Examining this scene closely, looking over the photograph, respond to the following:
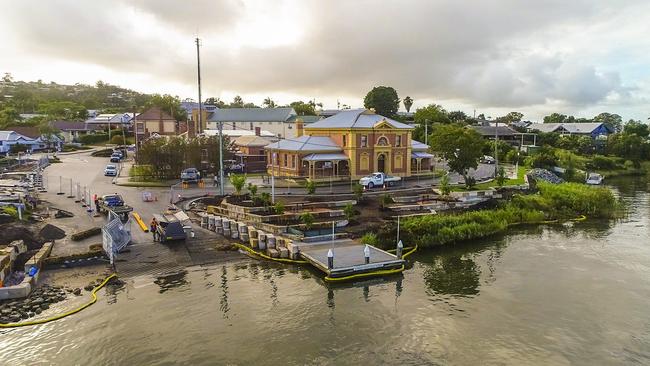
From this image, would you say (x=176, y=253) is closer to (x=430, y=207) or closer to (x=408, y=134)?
(x=430, y=207)

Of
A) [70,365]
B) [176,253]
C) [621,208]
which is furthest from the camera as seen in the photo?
[621,208]

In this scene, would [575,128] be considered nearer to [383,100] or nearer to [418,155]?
[383,100]

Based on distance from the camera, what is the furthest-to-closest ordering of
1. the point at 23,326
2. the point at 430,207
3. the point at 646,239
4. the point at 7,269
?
the point at 430,207 → the point at 646,239 → the point at 7,269 → the point at 23,326

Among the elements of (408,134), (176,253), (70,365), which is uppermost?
(408,134)

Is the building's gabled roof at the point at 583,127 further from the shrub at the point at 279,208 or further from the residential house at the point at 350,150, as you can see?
the shrub at the point at 279,208

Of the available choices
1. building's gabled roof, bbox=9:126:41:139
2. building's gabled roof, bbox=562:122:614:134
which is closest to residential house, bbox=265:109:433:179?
building's gabled roof, bbox=9:126:41:139

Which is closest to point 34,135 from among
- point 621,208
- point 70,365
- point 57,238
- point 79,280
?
point 57,238

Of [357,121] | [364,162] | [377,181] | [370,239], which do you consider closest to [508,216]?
[377,181]
